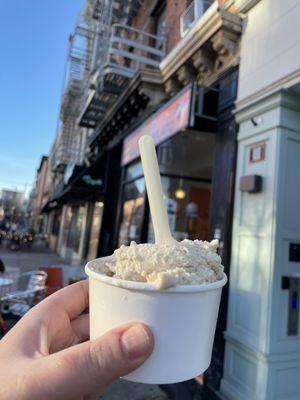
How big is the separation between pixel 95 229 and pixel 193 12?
7.44m

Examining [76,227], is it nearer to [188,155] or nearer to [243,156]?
[188,155]

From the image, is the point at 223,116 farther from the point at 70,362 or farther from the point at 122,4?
the point at 122,4

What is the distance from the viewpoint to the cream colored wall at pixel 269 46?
3646mm

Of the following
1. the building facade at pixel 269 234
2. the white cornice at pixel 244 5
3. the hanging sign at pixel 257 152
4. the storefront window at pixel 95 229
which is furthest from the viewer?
the storefront window at pixel 95 229

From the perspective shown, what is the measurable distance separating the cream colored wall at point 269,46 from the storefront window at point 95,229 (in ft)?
23.6

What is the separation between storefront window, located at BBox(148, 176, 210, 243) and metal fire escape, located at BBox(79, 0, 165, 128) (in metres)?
3.03

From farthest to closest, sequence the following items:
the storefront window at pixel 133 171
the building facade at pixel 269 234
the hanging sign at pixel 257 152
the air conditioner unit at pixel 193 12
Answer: the storefront window at pixel 133 171 < the air conditioner unit at pixel 193 12 < the hanging sign at pixel 257 152 < the building facade at pixel 269 234

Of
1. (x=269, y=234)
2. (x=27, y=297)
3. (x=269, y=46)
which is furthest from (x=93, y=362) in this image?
(x=27, y=297)

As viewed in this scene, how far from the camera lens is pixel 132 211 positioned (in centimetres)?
811

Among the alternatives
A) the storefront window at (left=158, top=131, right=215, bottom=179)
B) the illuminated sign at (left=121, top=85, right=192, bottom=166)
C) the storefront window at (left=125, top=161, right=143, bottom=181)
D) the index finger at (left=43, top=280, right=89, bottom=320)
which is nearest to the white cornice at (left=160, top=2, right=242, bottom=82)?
the illuminated sign at (left=121, top=85, right=192, bottom=166)

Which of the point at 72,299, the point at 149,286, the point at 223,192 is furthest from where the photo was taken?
the point at 223,192

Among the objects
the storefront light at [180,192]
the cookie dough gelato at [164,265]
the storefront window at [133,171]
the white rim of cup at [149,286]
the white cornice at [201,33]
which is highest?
the white cornice at [201,33]

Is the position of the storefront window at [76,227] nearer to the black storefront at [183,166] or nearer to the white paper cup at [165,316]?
the black storefront at [183,166]

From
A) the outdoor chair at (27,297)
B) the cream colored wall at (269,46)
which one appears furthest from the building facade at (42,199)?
the cream colored wall at (269,46)
